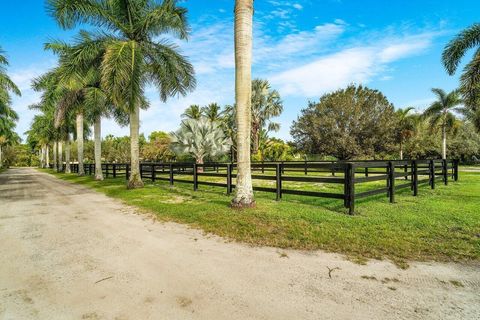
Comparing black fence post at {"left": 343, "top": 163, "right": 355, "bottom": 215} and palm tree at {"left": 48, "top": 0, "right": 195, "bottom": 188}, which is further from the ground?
palm tree at {"left": 48, "top": 0, "right": 195, "bottom": 188}

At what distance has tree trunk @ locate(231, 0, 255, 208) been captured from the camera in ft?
23.2

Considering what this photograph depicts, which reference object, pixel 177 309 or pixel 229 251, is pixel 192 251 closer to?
pixel 229 251

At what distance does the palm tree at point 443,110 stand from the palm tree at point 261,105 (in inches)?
666

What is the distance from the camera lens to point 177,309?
2605mm

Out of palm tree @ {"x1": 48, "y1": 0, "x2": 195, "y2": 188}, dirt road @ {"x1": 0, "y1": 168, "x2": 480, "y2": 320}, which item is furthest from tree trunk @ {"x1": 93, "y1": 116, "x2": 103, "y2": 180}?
dirt road @ {"x1": 0, "y1": 168, "x2": 480, "y2": 320}

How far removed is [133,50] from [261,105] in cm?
2374

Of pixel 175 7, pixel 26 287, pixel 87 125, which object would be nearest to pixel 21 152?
pixel 87 125

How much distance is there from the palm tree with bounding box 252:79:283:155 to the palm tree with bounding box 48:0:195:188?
65.4ft

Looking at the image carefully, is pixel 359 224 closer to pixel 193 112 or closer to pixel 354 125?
pixel 354 125

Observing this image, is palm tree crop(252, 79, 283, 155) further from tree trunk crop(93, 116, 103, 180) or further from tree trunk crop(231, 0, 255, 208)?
tree trunk crop(231, 0, 255, 208)

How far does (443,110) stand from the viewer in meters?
28.1

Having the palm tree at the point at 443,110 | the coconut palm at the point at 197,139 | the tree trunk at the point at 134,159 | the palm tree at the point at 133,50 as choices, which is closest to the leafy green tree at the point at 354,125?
the palm tree at the point at 443,110

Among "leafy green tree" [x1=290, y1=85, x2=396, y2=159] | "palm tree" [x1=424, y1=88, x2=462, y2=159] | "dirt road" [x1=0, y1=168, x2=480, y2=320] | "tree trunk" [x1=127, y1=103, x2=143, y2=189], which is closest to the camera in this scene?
"dirt road" [x1=0, y1=168, x2=480, y2=320]

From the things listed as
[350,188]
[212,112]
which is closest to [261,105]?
[212,112]
